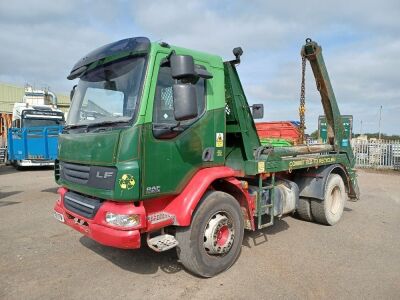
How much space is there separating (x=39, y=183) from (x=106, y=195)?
378 inches

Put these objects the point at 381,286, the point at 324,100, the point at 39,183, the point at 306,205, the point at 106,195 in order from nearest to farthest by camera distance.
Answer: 1. the point at 106,195
2. the point at 381,286
3. the point at 306,205
4. the point at 324,100
5. the point at 39,183

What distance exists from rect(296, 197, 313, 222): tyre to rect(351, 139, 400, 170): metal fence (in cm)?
1384

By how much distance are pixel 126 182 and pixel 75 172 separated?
1017 mm

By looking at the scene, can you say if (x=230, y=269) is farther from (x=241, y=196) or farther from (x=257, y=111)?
(x=257, y=111)

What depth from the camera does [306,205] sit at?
21.8ft

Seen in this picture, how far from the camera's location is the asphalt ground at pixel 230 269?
382 cm

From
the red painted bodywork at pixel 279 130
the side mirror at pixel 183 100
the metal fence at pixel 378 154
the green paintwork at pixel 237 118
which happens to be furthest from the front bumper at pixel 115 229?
the metal fence at pixel 378 154

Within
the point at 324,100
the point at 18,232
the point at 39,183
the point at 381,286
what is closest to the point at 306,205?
the point at 324,100

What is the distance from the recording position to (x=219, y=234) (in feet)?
14.2

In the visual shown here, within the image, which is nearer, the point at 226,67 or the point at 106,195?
the point at 106,195

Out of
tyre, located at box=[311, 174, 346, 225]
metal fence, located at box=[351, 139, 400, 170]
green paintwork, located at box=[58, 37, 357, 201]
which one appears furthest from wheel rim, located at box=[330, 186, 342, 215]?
metal fence, located at box=[351, 139, 400, 170]

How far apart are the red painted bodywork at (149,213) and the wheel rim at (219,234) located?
1.29 feet

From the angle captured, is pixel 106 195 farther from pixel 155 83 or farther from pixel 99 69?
pixel 99 69

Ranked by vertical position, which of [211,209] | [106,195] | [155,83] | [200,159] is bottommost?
[211,209]
